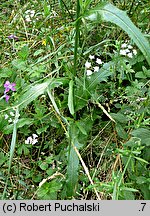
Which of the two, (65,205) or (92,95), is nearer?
(65,205)

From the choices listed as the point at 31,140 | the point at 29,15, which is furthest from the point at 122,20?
the point at 29,15

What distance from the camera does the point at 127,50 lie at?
1609 millimetres

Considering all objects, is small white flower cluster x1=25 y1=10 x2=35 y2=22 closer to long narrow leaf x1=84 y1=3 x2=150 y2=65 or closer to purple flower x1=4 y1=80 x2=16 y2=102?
purple flower x1=4 y1=80 x2=16 y2=102

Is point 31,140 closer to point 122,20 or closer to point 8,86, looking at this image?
point 8,86

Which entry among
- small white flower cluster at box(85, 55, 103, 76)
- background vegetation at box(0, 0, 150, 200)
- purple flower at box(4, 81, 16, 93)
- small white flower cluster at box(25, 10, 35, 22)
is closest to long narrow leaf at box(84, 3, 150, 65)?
background vegetation at box(0, 0, 150, 200)

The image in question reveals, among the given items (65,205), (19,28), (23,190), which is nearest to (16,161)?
(23,190)

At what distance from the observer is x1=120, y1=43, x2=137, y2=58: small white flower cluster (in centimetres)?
161

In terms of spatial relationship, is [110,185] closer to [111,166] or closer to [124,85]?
[111,166]

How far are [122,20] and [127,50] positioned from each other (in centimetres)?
39

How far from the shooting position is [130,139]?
1.35 metres

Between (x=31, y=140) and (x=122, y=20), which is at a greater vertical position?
(x=122, y=20)

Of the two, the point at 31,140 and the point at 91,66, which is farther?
the point at 91,66

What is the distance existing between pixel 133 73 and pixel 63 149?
413 millimetres

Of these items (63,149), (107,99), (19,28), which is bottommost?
(63,149)
